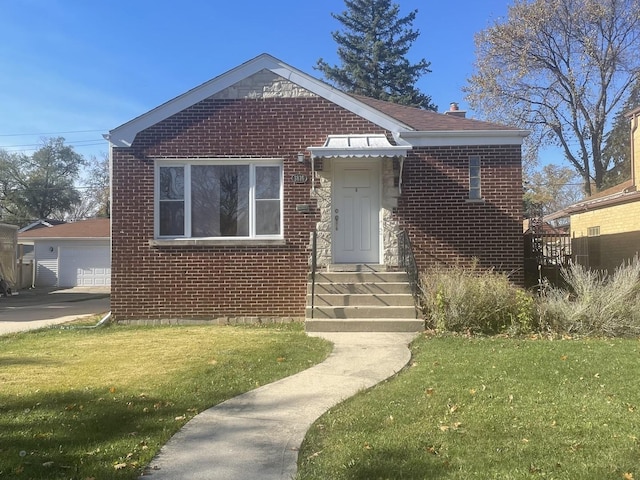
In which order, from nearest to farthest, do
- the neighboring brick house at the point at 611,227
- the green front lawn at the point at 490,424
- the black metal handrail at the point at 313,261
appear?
the green front lawn at the point at 490,424 → the black metal handrail at the point at 313,261 → the neighboring brick house at the point at 611,227

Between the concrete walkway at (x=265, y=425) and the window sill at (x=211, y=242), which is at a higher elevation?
the window sill at (x=211, y=242)

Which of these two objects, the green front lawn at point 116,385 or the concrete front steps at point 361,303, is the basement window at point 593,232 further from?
the green front lawn at point 116,385

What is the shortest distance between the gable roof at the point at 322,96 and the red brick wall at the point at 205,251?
8.0 inches

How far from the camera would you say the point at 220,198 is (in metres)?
10.9

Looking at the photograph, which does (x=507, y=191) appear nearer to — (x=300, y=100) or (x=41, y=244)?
(x=300, y=100)

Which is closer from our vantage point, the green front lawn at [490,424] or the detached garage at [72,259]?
the green front lawn at [490,424]

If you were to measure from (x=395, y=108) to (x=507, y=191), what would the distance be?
3.74 meters

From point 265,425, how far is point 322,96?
307 inches

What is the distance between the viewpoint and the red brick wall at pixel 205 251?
34.7 feet

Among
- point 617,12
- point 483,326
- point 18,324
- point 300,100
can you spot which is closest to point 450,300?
point 483,326

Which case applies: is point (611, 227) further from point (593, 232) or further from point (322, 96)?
point (322, 96)

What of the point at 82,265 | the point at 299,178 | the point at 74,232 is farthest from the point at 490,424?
the point at 74,232

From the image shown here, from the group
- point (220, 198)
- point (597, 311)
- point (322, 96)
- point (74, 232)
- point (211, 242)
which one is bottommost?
point (597, 311)

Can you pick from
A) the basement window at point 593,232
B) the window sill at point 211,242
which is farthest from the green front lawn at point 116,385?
the basement window at point 593,232
